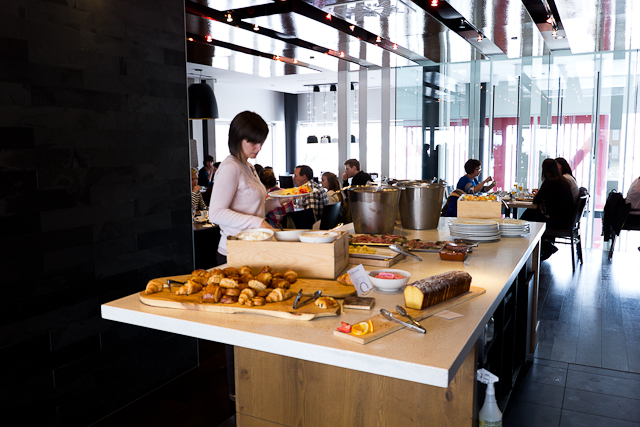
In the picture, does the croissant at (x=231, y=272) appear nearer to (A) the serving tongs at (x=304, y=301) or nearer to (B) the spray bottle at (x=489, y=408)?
(A) the serving tongs at (x=304, y=301)

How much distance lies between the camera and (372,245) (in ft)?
6.82

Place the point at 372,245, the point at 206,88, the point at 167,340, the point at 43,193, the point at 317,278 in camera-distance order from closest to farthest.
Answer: the point at 317,278
the point at 372,245
the point at 43,193
the point at 167,340
the point at 206,88

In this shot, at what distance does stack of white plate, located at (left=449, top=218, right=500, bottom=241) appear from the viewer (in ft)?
8.10

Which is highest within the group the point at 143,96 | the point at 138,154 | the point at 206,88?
the point at 206,88

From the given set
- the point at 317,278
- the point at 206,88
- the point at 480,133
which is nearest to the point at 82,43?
the point at 317,278

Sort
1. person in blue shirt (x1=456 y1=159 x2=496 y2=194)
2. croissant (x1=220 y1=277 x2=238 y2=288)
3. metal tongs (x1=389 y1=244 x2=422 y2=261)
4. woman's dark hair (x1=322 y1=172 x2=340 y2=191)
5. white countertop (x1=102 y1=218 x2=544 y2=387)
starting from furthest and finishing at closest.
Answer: person in blue shirt (x1=456 y1=159 x2=496 y2=194), woman's dark hair (x1=322 y1=172 x2=340 y2=191), metal tongs (x1=389 y1=244 x2=422 y2=261), croissant (x1=220 y1=277 x2=238 y2=288), white countertop (x1=102 y1=218 x2=544 y2=387)

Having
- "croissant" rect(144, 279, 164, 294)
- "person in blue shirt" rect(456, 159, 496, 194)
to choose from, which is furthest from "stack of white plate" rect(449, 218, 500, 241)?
"person in blue shirt" rect(456, 159, 496, 194)

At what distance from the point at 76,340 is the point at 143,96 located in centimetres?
127

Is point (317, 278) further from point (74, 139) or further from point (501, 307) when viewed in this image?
point (74, 139)

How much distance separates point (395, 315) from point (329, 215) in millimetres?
3008

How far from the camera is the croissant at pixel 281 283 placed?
1.51 meters

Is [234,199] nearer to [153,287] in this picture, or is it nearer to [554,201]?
[153,287]

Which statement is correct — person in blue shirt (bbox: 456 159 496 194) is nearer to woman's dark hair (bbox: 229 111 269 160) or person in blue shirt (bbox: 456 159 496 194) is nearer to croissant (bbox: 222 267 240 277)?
woman's dark hair (bbox: 229 111 269 160)

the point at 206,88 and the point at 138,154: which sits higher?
the point at 206,88
